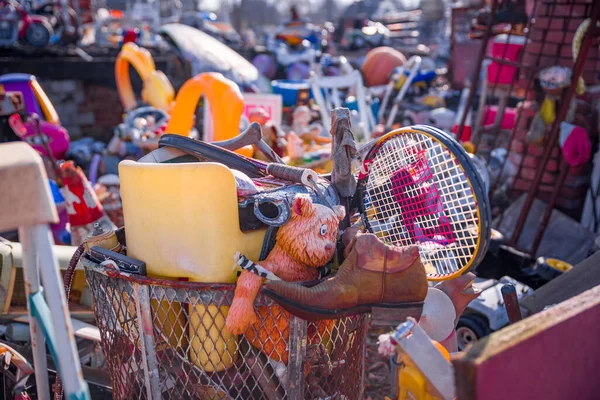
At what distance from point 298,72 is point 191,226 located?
32.2 feet

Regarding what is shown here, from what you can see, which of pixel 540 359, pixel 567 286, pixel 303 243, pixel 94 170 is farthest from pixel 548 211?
pixel 94 170

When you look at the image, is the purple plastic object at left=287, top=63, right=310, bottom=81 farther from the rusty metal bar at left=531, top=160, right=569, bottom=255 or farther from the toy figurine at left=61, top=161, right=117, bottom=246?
the toy figurine at left=61, top=161, right=117, bottom=246

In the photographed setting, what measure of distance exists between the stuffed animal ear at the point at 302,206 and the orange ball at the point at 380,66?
9.05 m

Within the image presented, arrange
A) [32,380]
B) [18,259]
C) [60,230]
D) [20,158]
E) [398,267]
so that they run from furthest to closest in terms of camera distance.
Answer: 1. [60,230]
2. [18,259]
3. [32,380]
4. [398,267]
5. [20,158]

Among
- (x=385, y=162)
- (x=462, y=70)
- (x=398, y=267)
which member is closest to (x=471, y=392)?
(x=398, y=267)

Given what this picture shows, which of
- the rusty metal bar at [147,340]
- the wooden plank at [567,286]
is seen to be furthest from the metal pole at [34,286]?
the wooden plank at [567,286]

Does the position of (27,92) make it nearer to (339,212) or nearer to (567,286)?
(339,212)

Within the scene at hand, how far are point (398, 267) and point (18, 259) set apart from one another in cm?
158

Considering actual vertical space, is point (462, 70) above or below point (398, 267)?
below

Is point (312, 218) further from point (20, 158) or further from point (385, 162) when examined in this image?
point (20, 158)

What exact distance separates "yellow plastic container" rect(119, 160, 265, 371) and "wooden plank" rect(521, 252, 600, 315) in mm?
1281

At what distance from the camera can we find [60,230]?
2.99 metres

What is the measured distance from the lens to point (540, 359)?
98cm

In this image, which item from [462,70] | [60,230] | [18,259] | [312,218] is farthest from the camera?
[462,70]
